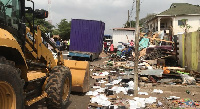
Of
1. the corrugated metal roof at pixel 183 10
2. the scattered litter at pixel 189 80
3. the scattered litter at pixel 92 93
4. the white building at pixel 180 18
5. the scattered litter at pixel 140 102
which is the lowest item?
the scattered litter at pixel 140 102

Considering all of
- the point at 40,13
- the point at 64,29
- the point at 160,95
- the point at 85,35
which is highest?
the point at 64,29

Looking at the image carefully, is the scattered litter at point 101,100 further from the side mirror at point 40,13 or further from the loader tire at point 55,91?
the side mirror at point 40,13

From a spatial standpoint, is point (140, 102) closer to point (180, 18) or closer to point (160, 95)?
point (160, 95)

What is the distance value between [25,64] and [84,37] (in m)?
14.6

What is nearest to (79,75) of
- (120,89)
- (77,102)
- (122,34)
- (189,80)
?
(77,102)

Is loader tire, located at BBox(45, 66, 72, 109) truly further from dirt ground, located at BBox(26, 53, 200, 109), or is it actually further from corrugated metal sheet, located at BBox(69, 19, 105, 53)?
corrugated metal sheet, located at BBox(69, 19, 105, 53)

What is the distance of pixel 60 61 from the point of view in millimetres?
6367

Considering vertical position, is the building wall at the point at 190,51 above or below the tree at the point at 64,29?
below

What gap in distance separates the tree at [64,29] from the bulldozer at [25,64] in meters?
39.0

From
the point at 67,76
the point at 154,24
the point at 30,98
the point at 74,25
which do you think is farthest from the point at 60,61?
the point at 154,24

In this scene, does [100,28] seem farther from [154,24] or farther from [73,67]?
[154,24]

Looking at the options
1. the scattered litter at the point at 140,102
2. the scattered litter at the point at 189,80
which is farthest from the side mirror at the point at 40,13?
the scattered litter at the point at 189,80

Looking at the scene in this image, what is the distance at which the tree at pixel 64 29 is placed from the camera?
44.7 meters

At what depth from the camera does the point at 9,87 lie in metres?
3.19
